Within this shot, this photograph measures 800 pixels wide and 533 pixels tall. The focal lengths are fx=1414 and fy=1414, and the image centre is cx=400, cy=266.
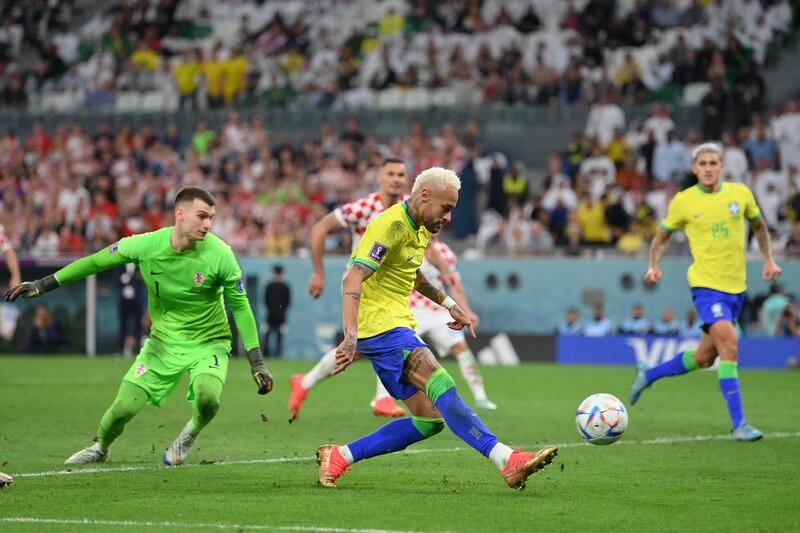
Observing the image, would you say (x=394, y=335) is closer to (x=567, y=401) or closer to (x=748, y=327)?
(x=567, y=401)

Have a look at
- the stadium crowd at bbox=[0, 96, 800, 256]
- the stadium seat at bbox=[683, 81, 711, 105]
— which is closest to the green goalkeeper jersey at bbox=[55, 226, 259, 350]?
the stadium crowd at bbox=[0, 96, 800, 256]

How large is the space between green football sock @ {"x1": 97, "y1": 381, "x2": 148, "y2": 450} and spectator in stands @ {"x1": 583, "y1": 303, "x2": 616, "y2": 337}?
15.8m

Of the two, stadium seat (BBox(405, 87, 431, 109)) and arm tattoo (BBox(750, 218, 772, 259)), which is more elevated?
stadium seat (BBox(405, 87, 431, 109))

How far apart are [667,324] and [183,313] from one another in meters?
15.4

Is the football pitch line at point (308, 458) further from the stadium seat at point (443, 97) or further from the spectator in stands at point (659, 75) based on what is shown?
the stadium seat at point (443, 97)

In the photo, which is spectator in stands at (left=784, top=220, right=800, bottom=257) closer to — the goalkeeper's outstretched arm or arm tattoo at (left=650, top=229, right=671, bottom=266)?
arm tattoo at (left=650, top=229, right=671, bottom=266)

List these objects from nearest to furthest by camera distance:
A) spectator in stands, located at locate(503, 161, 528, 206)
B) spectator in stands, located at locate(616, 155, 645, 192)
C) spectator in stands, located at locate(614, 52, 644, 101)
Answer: spectator in stands, located at locate(616, 155, 645, 192) → spectator in stands, located at locate(503, 161, 528, 206) → spectator in stands, located at locate(614, 52, 644, 101)

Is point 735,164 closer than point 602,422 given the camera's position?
No

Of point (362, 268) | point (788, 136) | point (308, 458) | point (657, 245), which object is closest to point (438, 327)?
point (657, 245)

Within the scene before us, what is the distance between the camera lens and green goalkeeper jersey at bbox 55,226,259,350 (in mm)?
9875

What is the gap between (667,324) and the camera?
24.3 m

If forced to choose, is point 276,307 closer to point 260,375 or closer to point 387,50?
point 387,50

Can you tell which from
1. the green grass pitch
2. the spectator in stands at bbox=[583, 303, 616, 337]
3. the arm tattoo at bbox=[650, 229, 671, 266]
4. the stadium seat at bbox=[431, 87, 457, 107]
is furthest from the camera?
the stadium seat at bbox=[431, 87, 457, 107]

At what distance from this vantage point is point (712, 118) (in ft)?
Result: 87.9
